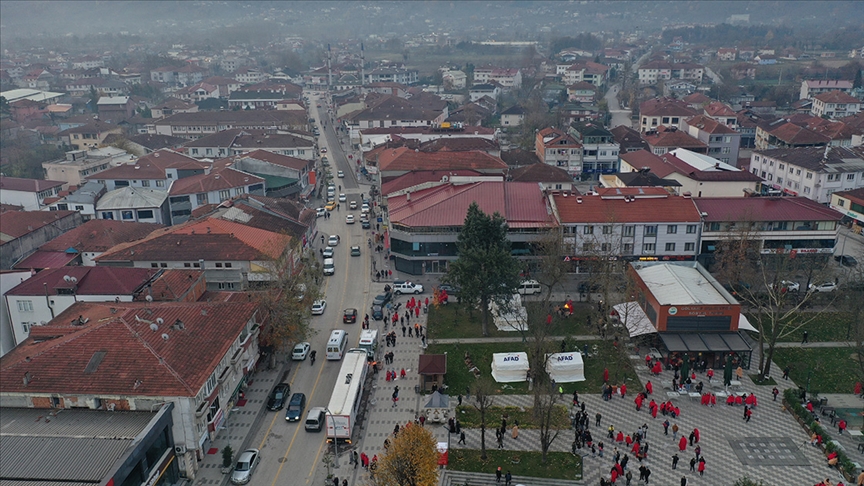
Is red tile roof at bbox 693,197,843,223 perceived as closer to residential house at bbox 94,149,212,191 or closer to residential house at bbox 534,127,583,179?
residential house at bbox 534,127,583,179

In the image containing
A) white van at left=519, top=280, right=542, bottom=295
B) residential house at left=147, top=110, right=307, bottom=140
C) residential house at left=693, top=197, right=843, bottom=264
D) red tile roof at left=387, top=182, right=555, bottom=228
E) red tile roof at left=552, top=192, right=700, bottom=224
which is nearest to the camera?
white van at left=519, top=280, right=542, bottom=295

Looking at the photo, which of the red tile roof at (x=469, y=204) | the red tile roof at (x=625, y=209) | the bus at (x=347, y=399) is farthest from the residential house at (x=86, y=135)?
the bus at (x=347, y=399)

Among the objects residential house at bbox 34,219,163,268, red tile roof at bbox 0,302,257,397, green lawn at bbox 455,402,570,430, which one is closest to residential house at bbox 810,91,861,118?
green lawn at bbox 455,402,570,430

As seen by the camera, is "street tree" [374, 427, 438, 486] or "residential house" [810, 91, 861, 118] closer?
"street tree" [374, 427, 438, 486]

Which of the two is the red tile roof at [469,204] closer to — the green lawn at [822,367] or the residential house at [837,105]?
the green lawn at [822,367]

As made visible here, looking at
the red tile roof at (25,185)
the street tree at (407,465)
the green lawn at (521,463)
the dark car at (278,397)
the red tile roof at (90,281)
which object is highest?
the red tile roof at (90,281)

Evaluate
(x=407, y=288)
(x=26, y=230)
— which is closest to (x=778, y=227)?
(x=407, y=288)

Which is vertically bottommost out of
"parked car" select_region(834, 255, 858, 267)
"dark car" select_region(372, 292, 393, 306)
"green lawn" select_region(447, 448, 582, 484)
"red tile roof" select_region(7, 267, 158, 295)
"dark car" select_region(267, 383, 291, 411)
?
"green lawn" select_region(447, 448, 582, 484)
